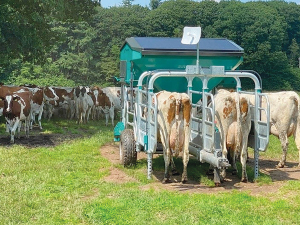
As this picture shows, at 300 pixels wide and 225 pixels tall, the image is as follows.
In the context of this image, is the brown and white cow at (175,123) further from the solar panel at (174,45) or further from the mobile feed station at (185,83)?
the solar panel at (174,45)

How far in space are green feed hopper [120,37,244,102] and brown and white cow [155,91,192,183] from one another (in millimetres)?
1910

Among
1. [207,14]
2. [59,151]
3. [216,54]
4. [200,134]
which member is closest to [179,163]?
[200,134]

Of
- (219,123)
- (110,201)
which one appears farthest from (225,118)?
(110,201)

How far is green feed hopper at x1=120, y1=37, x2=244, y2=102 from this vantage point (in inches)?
425

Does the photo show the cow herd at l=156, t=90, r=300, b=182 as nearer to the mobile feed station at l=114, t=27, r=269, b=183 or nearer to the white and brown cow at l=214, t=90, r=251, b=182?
the white and brown cow at l=214, t=90, r=251, b=182

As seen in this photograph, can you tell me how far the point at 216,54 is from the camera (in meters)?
11.1

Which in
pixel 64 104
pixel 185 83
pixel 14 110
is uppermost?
pixel 185 83

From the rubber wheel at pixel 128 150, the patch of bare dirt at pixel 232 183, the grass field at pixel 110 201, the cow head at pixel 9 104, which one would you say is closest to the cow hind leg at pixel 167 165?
the patch of bare dirt at pixel 232 183

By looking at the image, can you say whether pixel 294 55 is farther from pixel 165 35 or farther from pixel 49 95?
pixel 49 95

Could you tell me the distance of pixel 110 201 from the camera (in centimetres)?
738

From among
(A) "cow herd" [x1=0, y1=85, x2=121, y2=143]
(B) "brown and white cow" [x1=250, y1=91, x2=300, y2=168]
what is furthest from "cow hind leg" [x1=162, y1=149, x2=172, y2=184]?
(A) "cow herd" [x1=0, y1=85, x2=121, y2=143]

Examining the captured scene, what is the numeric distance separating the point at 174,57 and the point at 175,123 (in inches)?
108

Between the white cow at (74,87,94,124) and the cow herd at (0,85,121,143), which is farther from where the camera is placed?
the white cow at (74,87,94,124)

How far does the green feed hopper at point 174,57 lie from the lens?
10.8 metres
